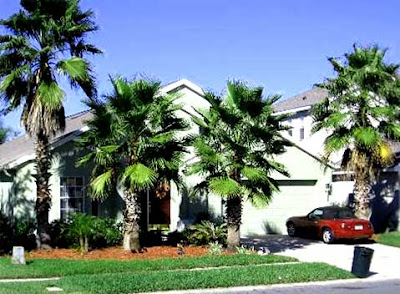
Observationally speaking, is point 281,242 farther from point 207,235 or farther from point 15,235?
point 15,235

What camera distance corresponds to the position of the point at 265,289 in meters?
14.0

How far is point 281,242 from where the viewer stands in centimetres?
2325

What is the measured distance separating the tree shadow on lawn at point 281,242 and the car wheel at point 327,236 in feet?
0.93

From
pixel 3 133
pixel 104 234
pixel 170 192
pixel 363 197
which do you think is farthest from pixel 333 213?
pixel 3 133

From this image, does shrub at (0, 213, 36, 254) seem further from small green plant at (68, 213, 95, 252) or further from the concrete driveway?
the concrete driveway

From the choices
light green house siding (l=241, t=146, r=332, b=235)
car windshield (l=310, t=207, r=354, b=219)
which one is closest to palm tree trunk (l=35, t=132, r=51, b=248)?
light green house siding (l=241, t=146, r=332, b=235)

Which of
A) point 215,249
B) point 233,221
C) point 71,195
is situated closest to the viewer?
point 215,249

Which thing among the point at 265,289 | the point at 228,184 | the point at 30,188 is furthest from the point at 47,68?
the point at 265,289

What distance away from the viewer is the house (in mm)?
21391

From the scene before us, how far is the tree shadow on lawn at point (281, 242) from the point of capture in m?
21.7

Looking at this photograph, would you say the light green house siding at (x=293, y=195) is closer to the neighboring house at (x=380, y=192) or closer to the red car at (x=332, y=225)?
the neighboring house at (x=380, y=192)

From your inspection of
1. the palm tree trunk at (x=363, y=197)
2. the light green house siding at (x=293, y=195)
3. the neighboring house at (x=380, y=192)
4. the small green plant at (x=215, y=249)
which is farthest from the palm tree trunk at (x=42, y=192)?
the palm tree trunk at (x=363, y=197)

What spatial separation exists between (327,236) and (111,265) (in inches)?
393

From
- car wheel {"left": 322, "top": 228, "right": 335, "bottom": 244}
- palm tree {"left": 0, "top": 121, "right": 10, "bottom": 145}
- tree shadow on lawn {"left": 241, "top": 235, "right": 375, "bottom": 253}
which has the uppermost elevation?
palm tree {"left": 0, "top": 121, "right": 10, "bottom": 145}
